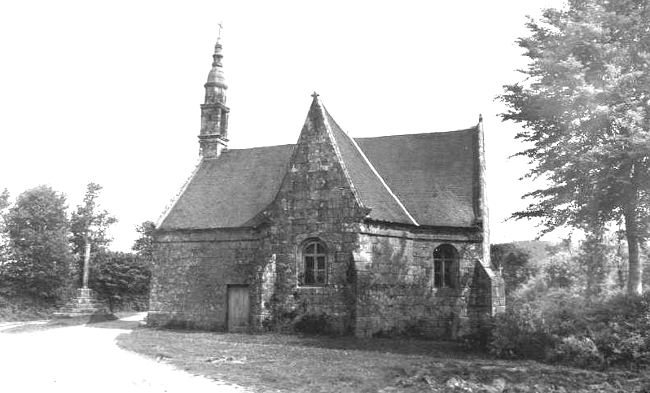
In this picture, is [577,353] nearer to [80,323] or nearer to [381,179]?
[381,179]

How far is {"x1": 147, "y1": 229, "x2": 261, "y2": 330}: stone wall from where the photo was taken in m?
24.8

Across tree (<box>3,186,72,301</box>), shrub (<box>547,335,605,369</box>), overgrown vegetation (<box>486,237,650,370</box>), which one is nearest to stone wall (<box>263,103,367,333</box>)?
overgrown vegetation (<box>486,237,650,370</box>)

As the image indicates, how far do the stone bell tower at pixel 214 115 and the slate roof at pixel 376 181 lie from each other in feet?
3.58

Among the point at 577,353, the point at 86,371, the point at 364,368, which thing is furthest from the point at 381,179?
the point at 86,371

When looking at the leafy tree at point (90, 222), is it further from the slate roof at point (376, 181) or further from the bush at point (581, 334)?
the bush at point (581, 334)

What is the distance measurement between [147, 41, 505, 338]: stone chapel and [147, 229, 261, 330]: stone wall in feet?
0.17

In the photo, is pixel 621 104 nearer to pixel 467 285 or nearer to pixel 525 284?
pixel 467 285

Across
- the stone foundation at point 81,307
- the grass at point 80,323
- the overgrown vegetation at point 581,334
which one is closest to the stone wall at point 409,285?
the overgrown vegetation at point 581,334

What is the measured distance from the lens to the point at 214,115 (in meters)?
30.8

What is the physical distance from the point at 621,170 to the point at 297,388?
15.0m

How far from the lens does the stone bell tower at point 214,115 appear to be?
1194 inches

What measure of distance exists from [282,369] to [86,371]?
15.1ft

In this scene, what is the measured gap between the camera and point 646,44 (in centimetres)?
1952

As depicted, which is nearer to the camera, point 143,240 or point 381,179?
point 381,179
